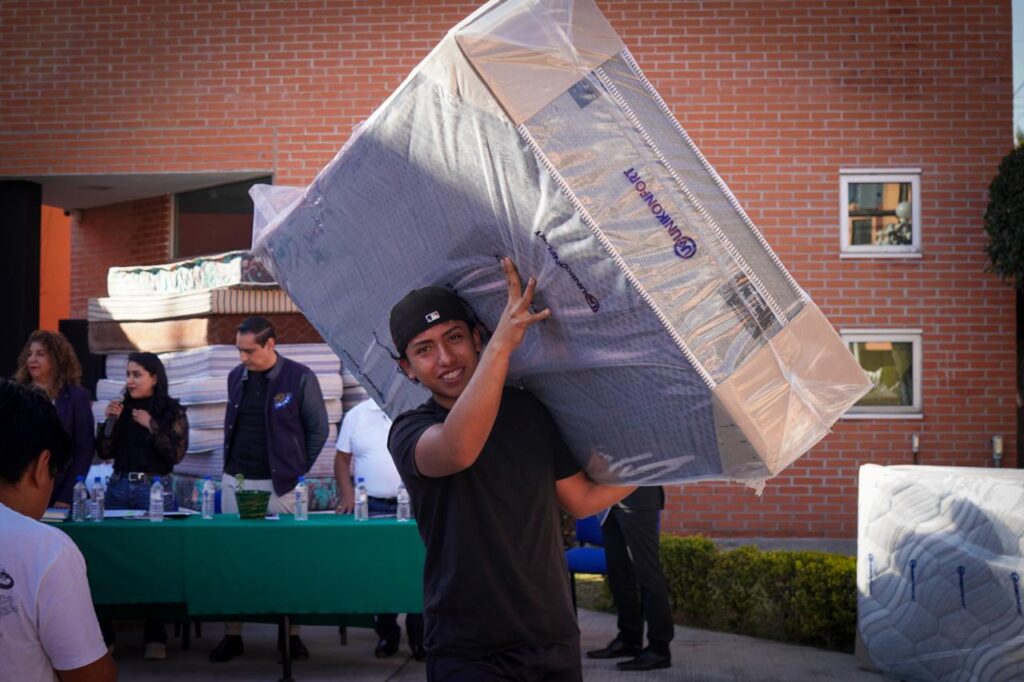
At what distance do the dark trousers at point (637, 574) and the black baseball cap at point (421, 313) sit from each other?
15.1 feet

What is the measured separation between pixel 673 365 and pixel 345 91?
10359mm

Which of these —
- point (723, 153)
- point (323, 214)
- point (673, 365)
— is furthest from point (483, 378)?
point (723, 153)

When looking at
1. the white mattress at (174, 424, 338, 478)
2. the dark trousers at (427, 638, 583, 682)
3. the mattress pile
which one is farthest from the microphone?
the dark trousers at (427, 638, 583, 682)

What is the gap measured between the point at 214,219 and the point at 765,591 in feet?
A: 24.7

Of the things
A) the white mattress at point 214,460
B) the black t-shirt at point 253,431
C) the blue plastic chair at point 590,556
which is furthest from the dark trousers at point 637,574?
the white mattress at point 214,460

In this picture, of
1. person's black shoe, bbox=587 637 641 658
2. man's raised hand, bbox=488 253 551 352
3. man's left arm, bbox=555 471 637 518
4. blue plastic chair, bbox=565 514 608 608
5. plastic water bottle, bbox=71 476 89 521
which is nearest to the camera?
man's raised hand, bbox=488 253 551 352

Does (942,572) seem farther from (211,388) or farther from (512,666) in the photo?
(211,388)

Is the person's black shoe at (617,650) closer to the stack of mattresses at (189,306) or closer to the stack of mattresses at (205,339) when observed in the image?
the stack of mattresses at (205,339)

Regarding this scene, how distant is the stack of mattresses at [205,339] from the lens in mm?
11227

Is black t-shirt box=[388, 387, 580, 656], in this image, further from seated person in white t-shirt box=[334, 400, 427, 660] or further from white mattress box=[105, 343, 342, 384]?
white mattress box=[105, 343, 342, 384]

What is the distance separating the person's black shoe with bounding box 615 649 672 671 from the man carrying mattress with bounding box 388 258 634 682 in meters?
4.61

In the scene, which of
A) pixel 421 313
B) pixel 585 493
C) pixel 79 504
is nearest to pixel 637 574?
pixel 79 504

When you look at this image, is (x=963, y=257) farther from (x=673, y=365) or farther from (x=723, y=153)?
(x=673, y=365)

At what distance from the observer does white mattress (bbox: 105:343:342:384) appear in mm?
11203
